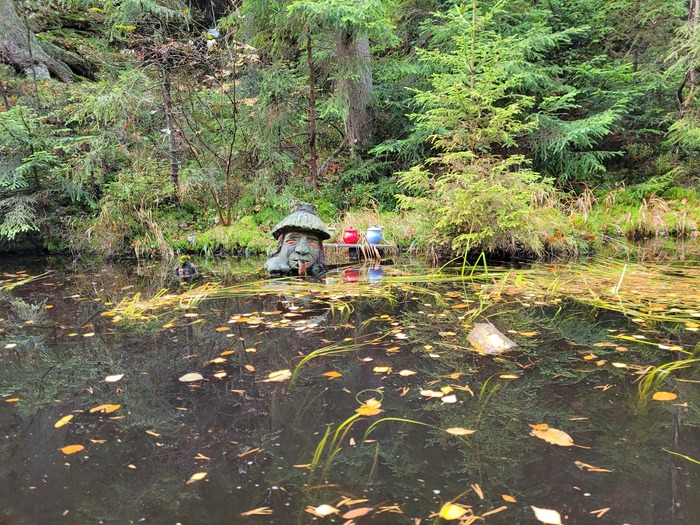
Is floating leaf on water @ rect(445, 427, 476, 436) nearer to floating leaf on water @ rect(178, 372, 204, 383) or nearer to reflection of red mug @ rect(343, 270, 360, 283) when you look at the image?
floating leaf on water @ rect(178, 372, 204, 383)

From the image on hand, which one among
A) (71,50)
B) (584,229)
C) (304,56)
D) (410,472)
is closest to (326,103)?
(304,56)

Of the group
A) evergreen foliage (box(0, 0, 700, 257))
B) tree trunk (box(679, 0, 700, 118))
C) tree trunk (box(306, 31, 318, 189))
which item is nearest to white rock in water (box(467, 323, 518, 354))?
evergreen foliage (box(0, 0, 700, 257))

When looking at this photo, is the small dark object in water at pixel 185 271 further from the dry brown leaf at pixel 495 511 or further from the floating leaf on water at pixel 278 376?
the dry brown leaf at pixel 495 511

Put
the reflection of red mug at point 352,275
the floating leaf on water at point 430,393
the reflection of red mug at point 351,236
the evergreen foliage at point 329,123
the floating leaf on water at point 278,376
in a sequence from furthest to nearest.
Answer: the evergreen foliage at point 329,123 → the reflection of red mug at point 351,236 → the reflection of red mug at point 352,275 → the floating leaf on water at point 278,376 → the floating leaf on water at point 430,393

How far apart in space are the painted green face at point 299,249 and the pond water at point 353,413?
5.18 ft

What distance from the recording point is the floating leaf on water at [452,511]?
4.88 ft

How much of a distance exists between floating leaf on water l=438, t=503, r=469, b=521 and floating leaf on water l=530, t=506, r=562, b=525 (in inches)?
8.9

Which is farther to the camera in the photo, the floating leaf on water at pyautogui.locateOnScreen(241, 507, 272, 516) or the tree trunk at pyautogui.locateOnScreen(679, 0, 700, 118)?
the tree trunk at pyautogui.locateOnScreen(679, 0, 700, 118)

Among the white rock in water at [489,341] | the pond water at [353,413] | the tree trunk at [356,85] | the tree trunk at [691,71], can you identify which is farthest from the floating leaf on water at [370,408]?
the tree trunk at [691,71]

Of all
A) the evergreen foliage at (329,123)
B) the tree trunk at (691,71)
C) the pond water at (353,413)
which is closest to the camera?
the pond water at (353,413)

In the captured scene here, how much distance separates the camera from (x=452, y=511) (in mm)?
1514

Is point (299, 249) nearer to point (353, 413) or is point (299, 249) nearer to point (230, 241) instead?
point (230, 241)

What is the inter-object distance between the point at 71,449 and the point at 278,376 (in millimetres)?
1066

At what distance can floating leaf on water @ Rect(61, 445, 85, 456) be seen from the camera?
192 centimetres
